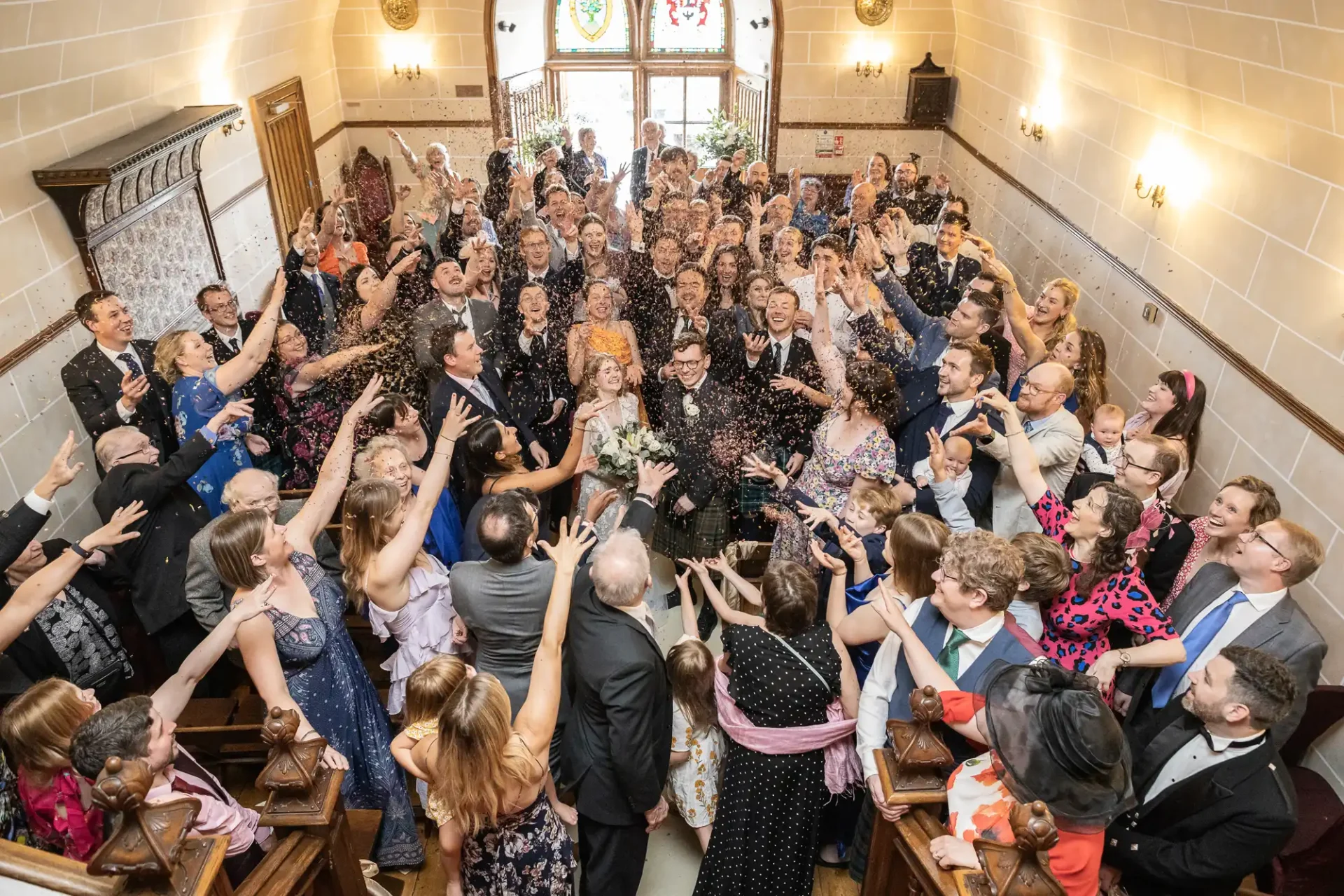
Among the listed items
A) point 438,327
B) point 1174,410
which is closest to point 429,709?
point 438,327

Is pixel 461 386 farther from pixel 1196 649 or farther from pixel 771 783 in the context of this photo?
pixel 1196 649

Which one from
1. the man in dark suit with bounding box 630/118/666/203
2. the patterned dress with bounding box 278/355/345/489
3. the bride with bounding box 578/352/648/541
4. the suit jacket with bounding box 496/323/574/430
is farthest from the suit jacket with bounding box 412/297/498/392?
the man in dark suit with bounding box 630/118/666/203

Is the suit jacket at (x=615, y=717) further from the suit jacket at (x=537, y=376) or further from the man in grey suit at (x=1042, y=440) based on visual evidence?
the suit jacket at (x=537, y=376)

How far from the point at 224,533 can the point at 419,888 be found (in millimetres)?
1411

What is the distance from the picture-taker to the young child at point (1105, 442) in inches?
146

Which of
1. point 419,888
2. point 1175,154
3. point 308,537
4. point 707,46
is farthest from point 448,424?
point 707,46

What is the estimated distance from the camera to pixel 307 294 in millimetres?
5133

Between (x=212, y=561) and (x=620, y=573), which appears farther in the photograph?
(x=212, y=561)

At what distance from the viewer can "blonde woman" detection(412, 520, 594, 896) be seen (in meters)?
1.94

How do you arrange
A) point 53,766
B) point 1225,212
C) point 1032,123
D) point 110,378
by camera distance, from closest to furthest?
point 53,766
point 110,378
point 1225,212
point 1032,123

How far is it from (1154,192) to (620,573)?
4.49m

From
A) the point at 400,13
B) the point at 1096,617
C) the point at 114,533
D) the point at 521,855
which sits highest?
the point at 400,13

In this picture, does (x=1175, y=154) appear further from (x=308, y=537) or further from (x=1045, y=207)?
(x=308, y=537)

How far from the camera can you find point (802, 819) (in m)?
2.62
